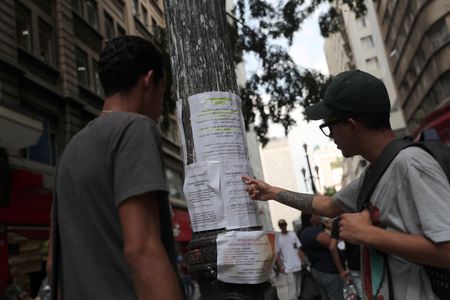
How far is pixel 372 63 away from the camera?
52.8 m

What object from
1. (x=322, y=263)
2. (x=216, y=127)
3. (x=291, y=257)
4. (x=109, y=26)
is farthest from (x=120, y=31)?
(x=216, y=127)

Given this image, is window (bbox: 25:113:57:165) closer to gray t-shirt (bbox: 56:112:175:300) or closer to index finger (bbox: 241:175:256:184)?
index finger (bbox: 241:175:256:184)

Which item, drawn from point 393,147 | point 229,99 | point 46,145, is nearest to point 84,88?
point 46,145

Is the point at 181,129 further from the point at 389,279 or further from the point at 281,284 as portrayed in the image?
the point at 281,284

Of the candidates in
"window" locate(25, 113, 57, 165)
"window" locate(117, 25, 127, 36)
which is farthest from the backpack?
"window" locate(117, 25, 127, 36)

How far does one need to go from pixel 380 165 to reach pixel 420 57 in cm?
3026

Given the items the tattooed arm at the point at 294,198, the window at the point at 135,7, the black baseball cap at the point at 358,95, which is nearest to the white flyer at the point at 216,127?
the tattooed arm at the point at 294,198

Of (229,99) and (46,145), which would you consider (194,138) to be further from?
(46,145)

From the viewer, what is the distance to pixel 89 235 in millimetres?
1693

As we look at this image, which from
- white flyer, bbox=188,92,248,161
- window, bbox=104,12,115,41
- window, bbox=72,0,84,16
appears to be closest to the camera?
white flyer, bbox=188,92,248,161

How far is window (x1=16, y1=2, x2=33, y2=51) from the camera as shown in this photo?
15.7 meters

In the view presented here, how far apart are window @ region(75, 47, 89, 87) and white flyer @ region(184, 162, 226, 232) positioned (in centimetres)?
1774

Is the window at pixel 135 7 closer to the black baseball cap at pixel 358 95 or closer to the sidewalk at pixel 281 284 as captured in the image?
the sidewalk at pixel 281 284

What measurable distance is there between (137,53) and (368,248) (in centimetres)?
125
